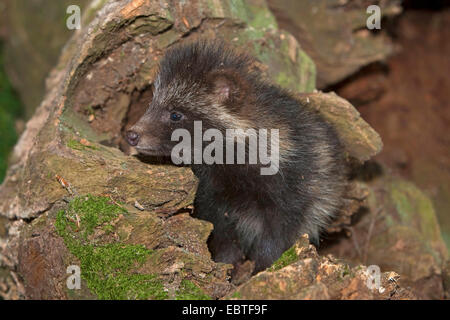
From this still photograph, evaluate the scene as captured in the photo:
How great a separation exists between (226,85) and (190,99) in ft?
1.22

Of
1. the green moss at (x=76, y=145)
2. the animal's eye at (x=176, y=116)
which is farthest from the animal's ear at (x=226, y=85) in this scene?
the green moss at (x=76, y=145)

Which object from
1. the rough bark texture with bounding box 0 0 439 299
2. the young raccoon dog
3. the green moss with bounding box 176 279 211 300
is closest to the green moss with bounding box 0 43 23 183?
the rough bark texture with bounding box 0 0 439 299

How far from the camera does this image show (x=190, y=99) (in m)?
4.71

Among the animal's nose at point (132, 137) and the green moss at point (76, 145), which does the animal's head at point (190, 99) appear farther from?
the green moss at point (76, 145)

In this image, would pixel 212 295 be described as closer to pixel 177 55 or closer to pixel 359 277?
pixel 359 277

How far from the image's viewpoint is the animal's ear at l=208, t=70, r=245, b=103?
456 cm

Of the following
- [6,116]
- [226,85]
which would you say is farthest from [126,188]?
[6,116]

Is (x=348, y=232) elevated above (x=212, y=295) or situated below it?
below

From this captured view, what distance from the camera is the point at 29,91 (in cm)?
900

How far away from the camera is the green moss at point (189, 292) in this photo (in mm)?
3635

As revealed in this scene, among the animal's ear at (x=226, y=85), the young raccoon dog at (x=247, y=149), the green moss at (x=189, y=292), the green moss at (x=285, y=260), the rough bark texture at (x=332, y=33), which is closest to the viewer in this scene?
the green moss at (x=189, y=292)

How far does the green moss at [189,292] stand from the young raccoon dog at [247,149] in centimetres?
135
